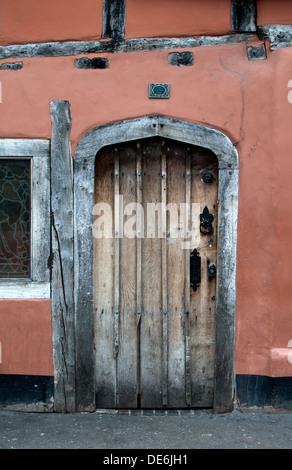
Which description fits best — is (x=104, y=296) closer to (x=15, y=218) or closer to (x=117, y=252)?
(x=117, y=252)

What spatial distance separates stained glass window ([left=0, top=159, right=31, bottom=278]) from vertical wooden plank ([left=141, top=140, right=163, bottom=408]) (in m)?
1.01

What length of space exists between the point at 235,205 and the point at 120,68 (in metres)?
1.49

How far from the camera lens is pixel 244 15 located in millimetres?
4023

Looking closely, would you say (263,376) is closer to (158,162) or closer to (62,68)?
(158,162)

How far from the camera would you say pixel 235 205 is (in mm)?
4082

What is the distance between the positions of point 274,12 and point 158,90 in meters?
1.14

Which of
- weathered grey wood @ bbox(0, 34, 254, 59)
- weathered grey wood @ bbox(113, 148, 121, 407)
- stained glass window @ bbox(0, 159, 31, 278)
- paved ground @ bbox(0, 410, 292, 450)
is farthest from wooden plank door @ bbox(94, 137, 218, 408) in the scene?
weathered grey wood @ bbox(0, 34, 254, 59)

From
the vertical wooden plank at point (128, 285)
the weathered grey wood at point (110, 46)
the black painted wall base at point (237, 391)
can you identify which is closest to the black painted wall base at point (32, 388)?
the black painted wall base at point (237, 391)

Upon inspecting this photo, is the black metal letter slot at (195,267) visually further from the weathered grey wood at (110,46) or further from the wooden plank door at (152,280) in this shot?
the weathered grey wood at (110,46)

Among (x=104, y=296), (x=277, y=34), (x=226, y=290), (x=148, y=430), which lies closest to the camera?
(x=148, y=430)

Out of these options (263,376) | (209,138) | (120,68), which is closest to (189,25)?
(120,68)

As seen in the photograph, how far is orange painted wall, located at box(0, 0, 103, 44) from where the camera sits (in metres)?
4.09

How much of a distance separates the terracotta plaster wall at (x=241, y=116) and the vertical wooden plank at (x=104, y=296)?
34 cm

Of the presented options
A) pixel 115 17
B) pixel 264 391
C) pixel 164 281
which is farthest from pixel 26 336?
pixel 115 17
